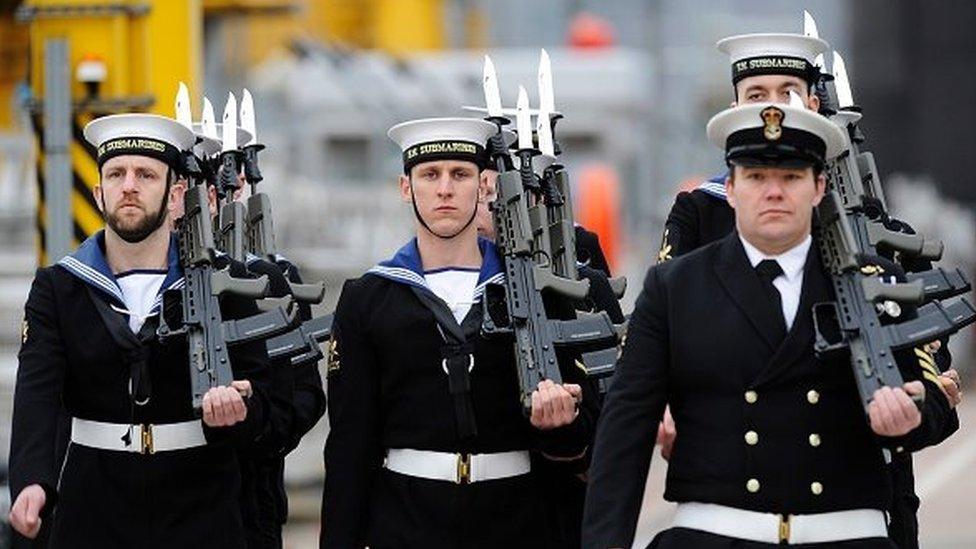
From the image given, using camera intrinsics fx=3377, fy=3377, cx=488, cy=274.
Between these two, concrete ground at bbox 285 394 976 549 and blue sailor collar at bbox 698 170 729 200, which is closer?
blue sailor collar at bbox 698 170 729 200

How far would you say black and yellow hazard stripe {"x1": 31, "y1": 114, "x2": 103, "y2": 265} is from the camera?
15.1 meters

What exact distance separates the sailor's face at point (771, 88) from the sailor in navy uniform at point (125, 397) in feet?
5.25

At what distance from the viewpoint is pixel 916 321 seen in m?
8.19

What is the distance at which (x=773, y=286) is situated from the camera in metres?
8.05

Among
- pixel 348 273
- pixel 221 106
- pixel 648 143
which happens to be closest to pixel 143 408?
pixel 348 273

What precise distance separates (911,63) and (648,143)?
12.5 m

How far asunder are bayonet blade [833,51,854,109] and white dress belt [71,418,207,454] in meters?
2.45

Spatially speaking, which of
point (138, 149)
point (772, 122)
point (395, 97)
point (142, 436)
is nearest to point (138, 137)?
point (138, 149)

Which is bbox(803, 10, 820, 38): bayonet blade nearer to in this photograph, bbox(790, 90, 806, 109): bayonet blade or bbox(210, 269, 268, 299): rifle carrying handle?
bbox(790, 90, 806, 109): bayonet blade

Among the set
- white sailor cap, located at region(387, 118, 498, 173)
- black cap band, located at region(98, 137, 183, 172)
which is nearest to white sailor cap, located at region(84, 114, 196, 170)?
black cap band, located at region(98, 137, 183, 172)

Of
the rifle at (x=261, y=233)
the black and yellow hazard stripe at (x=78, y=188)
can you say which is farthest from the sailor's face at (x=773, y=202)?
the black and yellow hazard stripe at (x=78, y=188)

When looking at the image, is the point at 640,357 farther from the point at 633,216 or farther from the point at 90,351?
the point at 633,216

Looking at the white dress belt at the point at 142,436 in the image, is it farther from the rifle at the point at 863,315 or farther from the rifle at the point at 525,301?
the rifle at the point at 863,315

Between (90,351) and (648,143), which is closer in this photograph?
(90,351)
